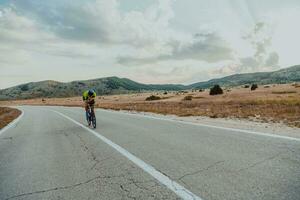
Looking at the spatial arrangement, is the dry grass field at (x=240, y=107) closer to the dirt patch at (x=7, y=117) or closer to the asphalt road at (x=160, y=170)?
the asphalt road at (x=160, y=170)

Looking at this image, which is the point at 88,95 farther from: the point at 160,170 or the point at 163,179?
the point at 163,179

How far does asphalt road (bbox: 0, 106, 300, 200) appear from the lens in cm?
452

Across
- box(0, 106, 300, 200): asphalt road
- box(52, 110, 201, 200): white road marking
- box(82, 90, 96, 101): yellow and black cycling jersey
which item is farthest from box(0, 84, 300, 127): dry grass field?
box(52, 110, 201, 200): white road marking

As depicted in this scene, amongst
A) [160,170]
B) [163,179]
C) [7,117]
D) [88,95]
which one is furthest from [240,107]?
[7,117]

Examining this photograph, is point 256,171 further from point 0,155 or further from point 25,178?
point 0,155

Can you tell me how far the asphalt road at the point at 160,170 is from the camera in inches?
178

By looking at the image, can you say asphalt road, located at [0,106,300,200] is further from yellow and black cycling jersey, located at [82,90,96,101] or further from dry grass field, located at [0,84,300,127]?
yellow and black cycling jersey, located at [82,90,96,101]

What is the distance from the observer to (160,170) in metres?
5.79

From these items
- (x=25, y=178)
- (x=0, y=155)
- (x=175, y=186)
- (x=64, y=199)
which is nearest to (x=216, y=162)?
(x=175, y=186)

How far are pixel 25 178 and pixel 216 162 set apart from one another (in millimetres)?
3745

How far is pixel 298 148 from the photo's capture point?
22.2 feet

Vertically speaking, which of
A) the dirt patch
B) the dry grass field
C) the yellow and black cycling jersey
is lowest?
the dirt patch

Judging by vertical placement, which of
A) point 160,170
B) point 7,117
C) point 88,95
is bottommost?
point 7,117

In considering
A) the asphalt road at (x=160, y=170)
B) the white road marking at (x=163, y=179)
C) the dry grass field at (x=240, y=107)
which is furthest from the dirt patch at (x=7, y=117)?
the white road marking at (x=163, y=179)
